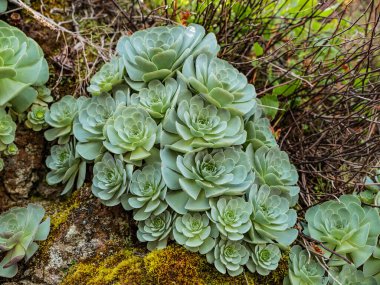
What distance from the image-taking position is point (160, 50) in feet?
5.10

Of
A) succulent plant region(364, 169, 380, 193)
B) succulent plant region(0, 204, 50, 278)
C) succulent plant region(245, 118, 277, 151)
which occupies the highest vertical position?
succulent plant region(245, 118, 277, 151)

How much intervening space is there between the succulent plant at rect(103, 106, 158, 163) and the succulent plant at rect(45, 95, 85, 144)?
0.25m

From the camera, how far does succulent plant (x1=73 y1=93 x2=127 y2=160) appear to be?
1592 mm

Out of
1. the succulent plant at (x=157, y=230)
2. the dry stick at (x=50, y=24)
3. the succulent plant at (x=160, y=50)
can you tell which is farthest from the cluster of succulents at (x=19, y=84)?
the succulent plant at (x=157, y=230)

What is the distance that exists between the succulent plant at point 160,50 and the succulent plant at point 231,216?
1.86 feet

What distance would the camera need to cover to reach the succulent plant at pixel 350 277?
1508mm

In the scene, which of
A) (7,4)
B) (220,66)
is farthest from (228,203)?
(7,4)

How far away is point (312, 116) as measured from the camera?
2074 millimetres

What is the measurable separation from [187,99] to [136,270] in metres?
0.68

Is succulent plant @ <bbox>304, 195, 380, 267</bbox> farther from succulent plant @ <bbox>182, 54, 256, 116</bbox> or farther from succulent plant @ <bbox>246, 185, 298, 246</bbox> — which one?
succulent plant @ <bbox>182, 54, 256, 116</bbox>

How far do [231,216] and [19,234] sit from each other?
791mm

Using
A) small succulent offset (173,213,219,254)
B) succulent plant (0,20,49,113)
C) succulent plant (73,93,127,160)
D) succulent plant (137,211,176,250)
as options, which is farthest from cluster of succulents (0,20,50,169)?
small succulent offset (173,213,219,254)

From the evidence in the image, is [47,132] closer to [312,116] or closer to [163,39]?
[163,39]

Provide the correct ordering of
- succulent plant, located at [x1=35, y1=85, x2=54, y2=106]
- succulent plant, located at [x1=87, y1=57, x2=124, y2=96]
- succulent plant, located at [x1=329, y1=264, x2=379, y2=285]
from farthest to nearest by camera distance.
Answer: succulent plant, located at [x1=35, y1=85, x2=54, y2=106] → succulent plant, located at [x1=87, y1=57, x2=124, y2=96] → succulent plant, located at [x1=329, y1=264, x2=379, y2=285]
